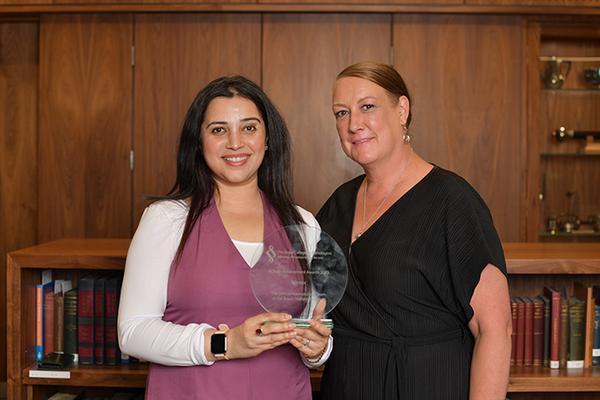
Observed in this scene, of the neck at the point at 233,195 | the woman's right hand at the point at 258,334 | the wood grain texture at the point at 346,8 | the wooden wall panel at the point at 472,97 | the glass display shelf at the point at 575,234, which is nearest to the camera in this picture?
the woman's right hand at the point at 258,334

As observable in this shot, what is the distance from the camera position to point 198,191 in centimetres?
194

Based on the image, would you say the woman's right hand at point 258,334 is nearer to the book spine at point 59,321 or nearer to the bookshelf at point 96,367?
the bookshelf at point 96,367

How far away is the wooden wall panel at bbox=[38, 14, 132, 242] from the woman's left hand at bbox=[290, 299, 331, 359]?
106 inches

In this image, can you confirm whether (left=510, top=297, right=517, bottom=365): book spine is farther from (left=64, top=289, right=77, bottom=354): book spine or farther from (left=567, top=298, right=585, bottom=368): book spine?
(left=64, top=289, right=77, bottom=354): book spine

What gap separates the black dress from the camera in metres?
1.89

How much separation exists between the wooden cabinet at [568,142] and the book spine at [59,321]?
3.03 m

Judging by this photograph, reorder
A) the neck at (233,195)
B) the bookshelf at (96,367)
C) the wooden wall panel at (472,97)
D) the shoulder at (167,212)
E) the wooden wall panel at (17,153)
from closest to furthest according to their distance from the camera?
1. the shoulder at (167,212)
2. the neck at (233,195)
3. the bookshelf at (96,367)
4. the wooden wall panel at (472,97)
5. the wooden wall panel at (17,153)

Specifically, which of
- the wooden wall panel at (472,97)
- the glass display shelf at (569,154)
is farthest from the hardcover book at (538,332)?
the glass display shelf at (569,154)

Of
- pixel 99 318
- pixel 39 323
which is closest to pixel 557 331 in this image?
pixel 99 318

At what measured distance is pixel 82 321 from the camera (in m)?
2.55

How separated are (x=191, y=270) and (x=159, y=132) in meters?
2.65

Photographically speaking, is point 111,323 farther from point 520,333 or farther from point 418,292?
point 520,333

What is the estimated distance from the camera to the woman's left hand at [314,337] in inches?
70.0

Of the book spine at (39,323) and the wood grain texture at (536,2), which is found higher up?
the wood grain texture at (536,2)
